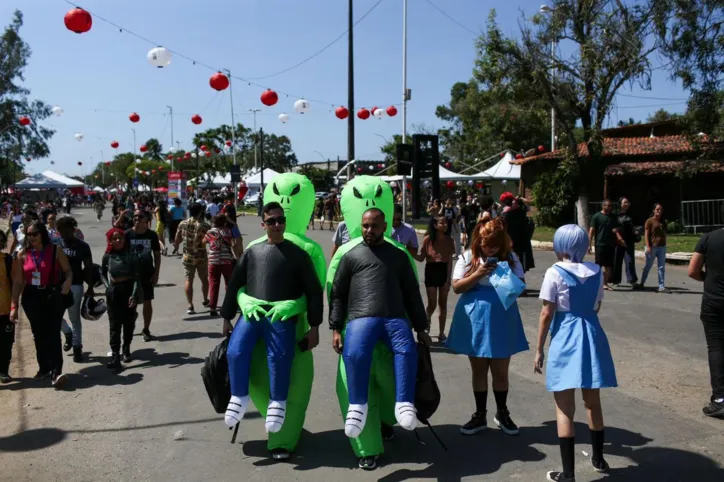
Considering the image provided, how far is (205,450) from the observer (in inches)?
196

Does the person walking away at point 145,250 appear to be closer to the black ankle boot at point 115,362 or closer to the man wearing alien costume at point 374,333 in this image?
the black ankle boot at point 115,362

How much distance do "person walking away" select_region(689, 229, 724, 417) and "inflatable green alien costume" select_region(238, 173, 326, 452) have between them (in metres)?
3.20

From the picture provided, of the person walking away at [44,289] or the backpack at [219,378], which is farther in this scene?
the person walking away at [44,289]

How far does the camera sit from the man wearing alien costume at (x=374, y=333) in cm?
454

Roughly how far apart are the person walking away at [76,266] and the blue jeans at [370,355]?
14.0 ft

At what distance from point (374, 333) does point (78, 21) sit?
8.51 meters

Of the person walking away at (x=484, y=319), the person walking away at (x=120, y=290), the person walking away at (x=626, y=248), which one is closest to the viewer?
the person walking away at (x=484, y=319)

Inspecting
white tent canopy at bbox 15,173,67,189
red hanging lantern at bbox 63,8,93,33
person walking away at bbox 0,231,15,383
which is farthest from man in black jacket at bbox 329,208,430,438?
white tent canopy at bbox 15,173,67,189

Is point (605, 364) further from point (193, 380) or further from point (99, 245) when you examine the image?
point (99, 245)

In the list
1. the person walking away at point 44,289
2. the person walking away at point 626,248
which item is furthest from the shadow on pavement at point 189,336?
the person walking away at point 626,248

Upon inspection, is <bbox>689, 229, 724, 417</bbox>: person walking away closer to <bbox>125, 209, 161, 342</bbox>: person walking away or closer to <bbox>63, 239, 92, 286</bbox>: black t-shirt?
<bbox>125, 209, 161, 342</bbox>: person walking away

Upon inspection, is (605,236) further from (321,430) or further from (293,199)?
(321,430)

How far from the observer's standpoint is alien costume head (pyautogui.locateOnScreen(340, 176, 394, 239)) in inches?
215

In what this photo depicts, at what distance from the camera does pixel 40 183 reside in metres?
50.0
